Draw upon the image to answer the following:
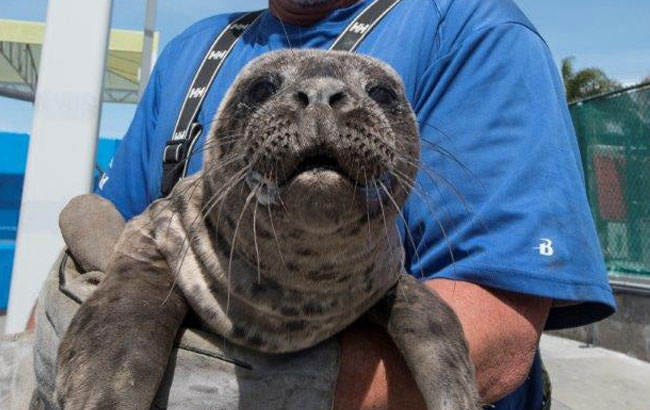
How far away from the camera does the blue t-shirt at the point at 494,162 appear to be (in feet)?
6.70

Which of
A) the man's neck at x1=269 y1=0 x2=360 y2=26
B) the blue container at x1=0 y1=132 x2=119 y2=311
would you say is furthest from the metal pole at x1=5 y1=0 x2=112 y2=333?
the blue container at x1=0 y1=132 x2=119 y2=311

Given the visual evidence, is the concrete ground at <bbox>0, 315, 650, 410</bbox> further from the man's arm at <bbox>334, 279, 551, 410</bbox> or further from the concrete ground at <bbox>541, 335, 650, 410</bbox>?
the man's arm at <bbox>334, 279, 551, 410</bbox>

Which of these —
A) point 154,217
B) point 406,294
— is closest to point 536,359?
point 406,294

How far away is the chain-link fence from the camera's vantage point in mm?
8266

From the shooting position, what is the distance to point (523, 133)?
212 cm

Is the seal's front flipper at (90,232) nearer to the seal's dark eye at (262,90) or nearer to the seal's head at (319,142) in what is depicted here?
the seal's head at (319,142)

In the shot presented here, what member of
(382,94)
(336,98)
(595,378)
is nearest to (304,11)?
(382,94)

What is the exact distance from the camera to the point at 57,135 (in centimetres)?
415

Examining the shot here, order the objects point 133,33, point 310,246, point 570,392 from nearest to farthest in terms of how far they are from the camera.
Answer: point 310,246 → point 570,392 → point 133,33

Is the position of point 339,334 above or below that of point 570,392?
above

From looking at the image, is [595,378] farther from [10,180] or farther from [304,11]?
[10,180]

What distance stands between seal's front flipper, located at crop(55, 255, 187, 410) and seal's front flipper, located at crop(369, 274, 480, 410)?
590mm

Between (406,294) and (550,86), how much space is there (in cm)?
78

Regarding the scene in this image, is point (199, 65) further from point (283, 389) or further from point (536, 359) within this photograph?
point (536, 359)
